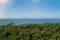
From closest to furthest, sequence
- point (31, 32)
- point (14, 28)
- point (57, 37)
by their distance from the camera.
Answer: point (57, 37)
point (31, 32)
point (14, 28)

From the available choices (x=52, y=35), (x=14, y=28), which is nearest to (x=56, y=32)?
(x=52, y=35)

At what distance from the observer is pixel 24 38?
5684mm

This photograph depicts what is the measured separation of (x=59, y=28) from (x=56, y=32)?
317mm

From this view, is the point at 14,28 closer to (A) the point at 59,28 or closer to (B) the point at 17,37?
(B) the point at 17,37

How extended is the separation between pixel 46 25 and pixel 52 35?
973mm

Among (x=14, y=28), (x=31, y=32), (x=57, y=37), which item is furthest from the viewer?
(x=14, y=28)

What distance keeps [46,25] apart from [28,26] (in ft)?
2.05

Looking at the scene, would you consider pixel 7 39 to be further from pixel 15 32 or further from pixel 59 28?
pixel 59 28

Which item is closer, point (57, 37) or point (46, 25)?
point (57, 37)

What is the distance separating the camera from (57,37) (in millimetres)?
5449

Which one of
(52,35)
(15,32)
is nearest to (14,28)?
(15,32)

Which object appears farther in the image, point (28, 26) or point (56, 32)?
point (28, 26)

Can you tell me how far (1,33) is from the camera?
6020 millimetres

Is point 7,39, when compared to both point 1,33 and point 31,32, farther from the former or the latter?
point 31,32
